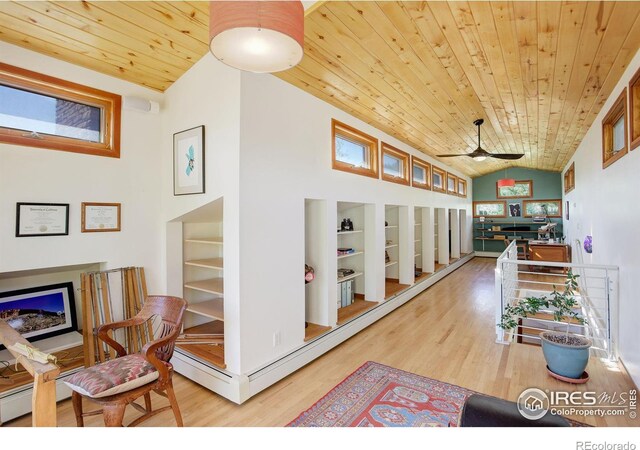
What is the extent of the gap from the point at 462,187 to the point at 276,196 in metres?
8.71

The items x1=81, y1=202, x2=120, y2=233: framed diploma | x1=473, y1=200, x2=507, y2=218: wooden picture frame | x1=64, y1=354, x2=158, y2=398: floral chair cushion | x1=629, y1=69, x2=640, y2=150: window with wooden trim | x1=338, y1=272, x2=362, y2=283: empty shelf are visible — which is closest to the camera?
x1=64, y1=354, x2=158, y2=398: floral chair cushion

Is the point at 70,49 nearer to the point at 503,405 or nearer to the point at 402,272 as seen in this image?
the point at 503,405

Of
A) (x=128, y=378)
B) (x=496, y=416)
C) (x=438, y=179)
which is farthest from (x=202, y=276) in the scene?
(x=438, y=179)

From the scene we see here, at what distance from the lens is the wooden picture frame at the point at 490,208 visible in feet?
35.2

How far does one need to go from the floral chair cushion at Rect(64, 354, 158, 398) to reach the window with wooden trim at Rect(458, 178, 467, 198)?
31.0 ft

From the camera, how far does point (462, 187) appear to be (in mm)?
10047

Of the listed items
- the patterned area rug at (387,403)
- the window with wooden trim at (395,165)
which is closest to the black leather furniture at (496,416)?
the patterned area rug at (387,403)

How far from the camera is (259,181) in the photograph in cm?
273

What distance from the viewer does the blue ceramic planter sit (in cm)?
272

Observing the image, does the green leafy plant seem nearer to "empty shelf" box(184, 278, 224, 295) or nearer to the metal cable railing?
the metal cable railing

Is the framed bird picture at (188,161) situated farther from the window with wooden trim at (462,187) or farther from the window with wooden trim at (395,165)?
the window with wooden trim at (462,187)

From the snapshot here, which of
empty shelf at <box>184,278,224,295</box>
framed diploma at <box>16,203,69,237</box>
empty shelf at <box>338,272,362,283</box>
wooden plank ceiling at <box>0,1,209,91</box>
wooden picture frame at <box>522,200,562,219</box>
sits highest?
wooden plank ceiling at <box>0,1,209,91</box>

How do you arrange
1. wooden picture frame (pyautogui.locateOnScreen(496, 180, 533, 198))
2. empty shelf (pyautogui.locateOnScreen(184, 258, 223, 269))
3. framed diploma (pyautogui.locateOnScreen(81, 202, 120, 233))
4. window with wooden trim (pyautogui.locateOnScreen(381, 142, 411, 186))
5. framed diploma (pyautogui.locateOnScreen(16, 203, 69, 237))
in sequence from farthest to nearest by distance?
wooden picture frame (pyautogui.locateOnScreen(496, 180, 533, 198)) < window with wooden trim (pyautogui.locateOnScreen(381, 142, 411, 186)) < empty shelf (pyautogui.locateOnScreen(184, 258, 223, 269)) < framed diploma (pyautogui.locateOnScreen(81, 202, 120, 233)) < framed diploma (pyautogui.locateOnScreen(16, 203, 69, 237))

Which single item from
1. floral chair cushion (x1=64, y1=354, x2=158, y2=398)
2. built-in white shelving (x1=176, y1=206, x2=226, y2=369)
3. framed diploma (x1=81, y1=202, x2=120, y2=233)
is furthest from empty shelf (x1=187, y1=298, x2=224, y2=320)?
framed diploma (x1=81, y1=202, x2=120, y2=233)
